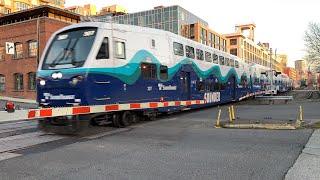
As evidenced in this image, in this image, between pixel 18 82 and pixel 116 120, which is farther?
pixel 18 82

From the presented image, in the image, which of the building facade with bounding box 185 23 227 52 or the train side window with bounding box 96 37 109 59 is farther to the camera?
the building facade with bounding box 185 23 227 52

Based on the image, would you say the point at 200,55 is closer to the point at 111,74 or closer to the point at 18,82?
the point at 111,74

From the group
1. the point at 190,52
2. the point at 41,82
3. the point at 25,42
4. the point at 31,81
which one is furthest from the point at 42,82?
the point at 25,42

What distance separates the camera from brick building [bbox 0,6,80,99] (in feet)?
118

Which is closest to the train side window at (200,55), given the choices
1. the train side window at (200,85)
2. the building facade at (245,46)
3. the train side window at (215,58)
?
the train side window at (200,85)

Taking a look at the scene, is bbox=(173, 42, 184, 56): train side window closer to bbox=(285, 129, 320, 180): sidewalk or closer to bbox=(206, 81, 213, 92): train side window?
bbox=(206, 81, 213, 92): train side window

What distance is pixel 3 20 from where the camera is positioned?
4262 cm

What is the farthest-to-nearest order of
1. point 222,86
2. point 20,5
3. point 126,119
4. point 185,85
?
1. point 20,5
2. point 222,86
3. point 185,85
4. point 126,119

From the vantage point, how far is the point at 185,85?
1741 cm

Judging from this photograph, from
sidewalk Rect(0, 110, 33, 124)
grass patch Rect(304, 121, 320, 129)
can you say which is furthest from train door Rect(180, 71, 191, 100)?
sidewalk Rect(0, 110, 33, 124)

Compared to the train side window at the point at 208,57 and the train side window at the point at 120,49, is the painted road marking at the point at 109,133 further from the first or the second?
the train side window at the point at 208,57

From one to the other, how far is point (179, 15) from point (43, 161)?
7503cm

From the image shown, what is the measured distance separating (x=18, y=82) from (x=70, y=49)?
3084cm

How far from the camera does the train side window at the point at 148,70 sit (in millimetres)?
13383
